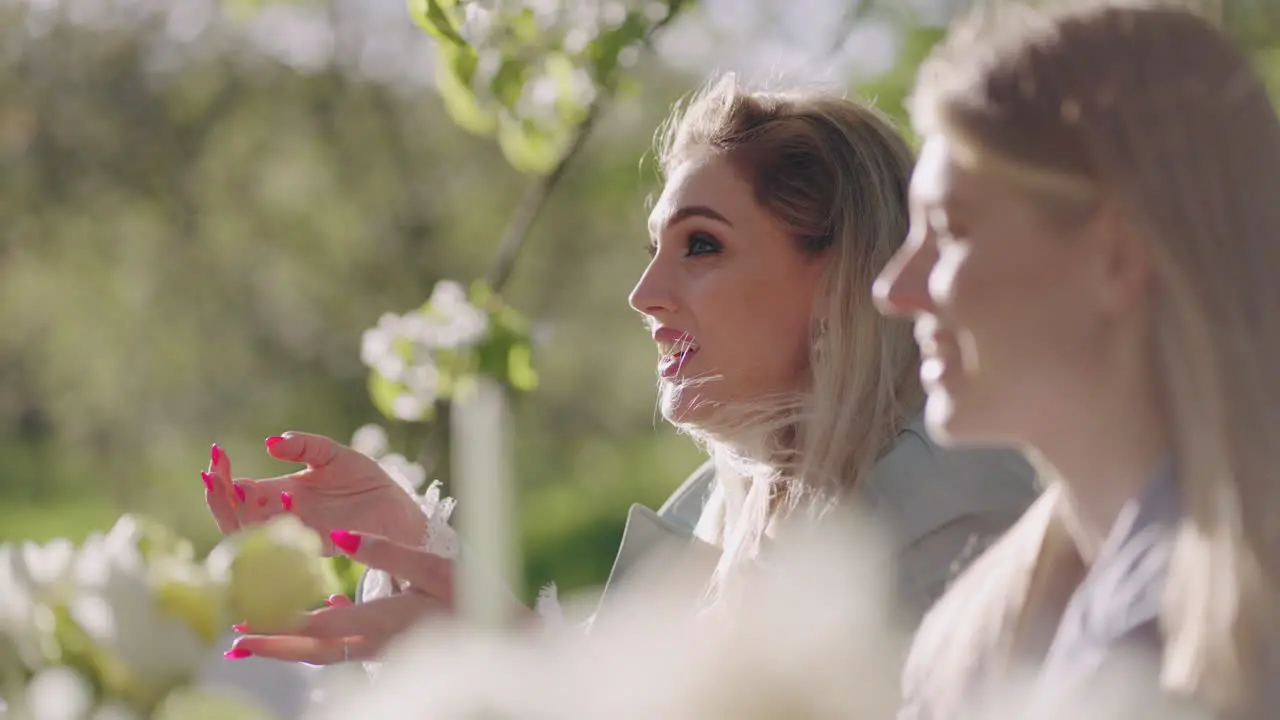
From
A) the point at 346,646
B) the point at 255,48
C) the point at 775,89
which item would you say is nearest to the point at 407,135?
the point at 255,48

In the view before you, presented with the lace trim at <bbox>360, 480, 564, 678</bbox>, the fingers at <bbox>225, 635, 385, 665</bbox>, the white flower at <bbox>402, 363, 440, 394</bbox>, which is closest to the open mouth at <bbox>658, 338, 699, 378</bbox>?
the lace trim at <bbox>360, 480, 564, 678</bbox>

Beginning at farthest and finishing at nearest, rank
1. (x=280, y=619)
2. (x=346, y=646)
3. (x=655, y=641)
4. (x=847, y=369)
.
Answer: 1. (x=847, y=369)
2. (x=346, y=646)
3. (x=280, y=619)
4. (x=655, y=641)

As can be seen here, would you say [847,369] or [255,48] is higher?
[847,369]

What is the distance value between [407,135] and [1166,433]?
451 inches

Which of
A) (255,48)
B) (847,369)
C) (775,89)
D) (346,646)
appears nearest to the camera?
(346,646)

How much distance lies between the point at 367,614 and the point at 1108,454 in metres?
0.56

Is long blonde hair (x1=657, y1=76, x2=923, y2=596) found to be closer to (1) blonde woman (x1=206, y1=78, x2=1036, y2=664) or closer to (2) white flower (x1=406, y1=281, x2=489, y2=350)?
(1) blonde woman (x1=206, y1=78, x2=1036, y2=664)

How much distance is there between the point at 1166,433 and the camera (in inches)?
37.8

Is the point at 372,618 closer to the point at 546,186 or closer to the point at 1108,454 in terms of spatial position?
the point at 1108,454

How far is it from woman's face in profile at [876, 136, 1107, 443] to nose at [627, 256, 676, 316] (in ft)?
3.20

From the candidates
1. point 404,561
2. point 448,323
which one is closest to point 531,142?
point 448,323

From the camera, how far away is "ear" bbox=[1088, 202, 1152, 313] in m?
0.93

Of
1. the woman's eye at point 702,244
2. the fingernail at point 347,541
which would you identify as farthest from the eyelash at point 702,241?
the fingernail at point 347,541

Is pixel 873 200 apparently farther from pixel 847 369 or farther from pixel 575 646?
pixel 575 646
